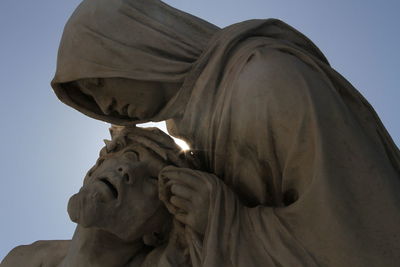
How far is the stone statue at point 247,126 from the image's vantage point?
7.72ft

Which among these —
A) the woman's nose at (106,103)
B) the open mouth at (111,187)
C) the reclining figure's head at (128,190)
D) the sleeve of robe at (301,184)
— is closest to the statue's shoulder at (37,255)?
the reclining figure's head at (128,190)

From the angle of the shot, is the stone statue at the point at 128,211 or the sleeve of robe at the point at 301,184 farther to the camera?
the stone statue at the point at 128,211

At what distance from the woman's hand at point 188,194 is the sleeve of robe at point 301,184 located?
0.16ft

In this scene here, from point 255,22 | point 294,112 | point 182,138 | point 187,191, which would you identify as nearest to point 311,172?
point 294,112

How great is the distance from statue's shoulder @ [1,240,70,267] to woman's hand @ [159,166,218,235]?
90 cm

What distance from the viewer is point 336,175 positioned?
2371mm

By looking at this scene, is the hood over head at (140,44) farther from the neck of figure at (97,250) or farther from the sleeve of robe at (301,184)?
the neck of figure at (97,250)

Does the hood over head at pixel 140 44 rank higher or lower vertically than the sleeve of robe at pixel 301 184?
higher

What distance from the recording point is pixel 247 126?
259 centimetres

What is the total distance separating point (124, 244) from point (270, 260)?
2.62 ft

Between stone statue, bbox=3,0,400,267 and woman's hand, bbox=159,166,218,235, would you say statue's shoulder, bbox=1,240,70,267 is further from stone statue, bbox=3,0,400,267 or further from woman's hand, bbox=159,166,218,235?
woman's hand, bbox=159,166,218,235

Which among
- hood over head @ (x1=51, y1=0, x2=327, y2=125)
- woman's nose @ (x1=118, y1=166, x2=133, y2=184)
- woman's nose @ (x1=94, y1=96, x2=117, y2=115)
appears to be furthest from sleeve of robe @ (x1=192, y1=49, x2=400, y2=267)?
woman's nose @ (x1=94, y1=96, x2=117, y2=115)

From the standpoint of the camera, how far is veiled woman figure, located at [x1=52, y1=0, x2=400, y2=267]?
7.72 ft

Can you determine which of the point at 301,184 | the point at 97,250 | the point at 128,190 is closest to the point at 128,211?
the point at 128,190
